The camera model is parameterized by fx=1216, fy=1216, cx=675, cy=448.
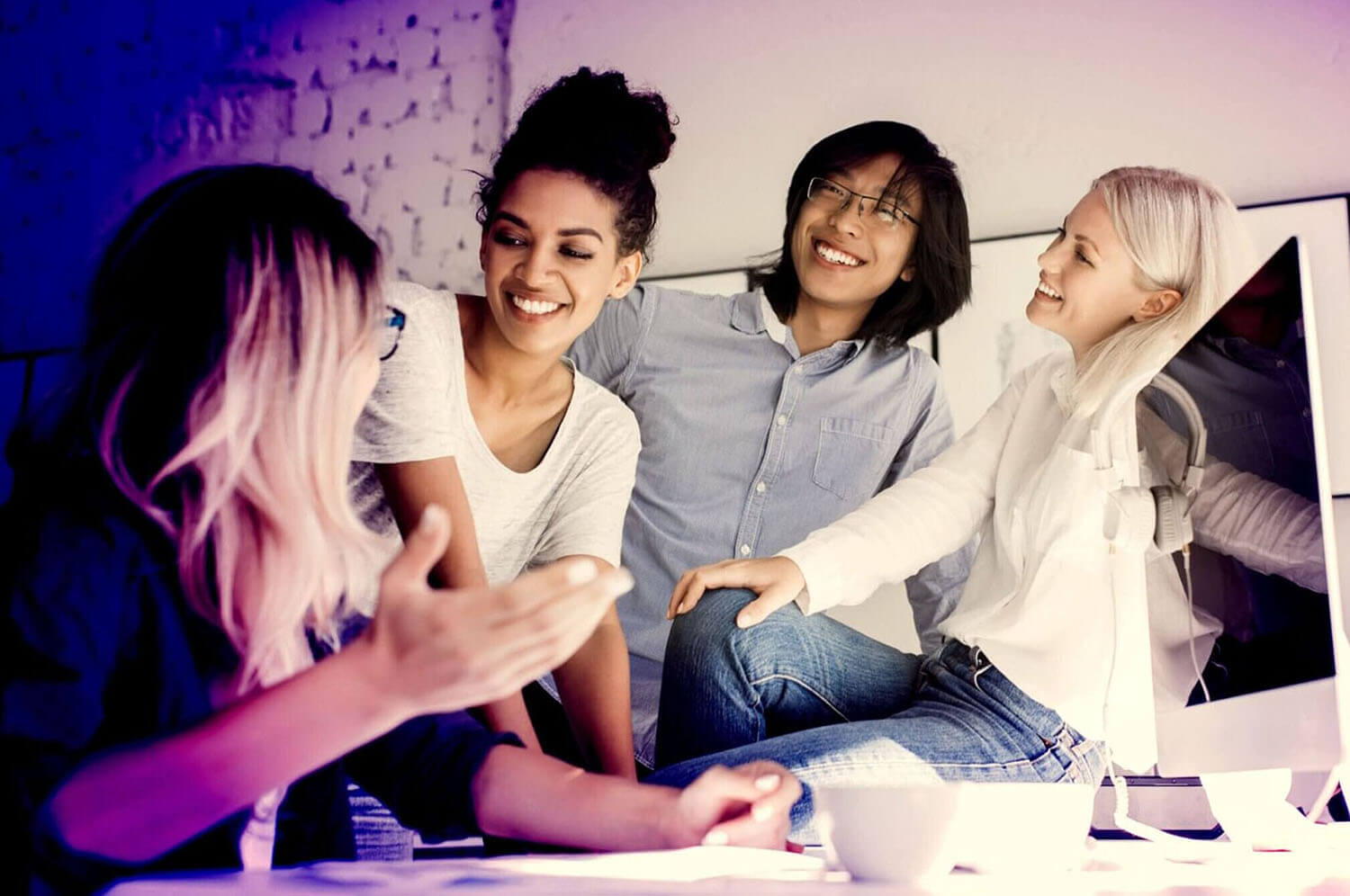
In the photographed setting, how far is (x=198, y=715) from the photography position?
2.65 feet

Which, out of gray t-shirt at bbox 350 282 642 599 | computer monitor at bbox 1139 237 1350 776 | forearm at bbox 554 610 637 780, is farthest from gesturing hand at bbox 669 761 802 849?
gray t-shirt at bbox 350 282 642 599

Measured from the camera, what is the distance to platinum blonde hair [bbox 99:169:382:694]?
0.82 meters

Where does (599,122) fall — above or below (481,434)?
above

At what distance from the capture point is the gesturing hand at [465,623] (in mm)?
627

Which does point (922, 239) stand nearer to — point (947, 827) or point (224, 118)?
point (947, 827)

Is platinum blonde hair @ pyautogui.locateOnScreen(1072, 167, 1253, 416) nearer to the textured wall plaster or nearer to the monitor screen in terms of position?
the monitor screen

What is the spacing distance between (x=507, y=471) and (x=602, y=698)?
15.0 inches

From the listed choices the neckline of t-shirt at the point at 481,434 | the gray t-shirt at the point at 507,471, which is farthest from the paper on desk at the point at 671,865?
the neckline of t-shirt at the point at 481,434

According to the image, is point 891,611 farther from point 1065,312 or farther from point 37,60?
point 37,60

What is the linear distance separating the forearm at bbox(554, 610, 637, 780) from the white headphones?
76 centimetres

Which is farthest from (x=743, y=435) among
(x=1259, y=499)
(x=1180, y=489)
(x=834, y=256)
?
(x=1259, y=499)

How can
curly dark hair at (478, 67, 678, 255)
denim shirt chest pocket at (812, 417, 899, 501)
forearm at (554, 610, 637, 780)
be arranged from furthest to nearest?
1. denim shirt chest pocket at (812, 417, 899, 501)
2. curly dark hair at (478, 67, 678, 255)
3. forearm at (554, 610, 637, 780)

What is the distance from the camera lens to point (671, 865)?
756 mm

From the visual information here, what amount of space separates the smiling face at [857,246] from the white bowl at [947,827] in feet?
4.68
